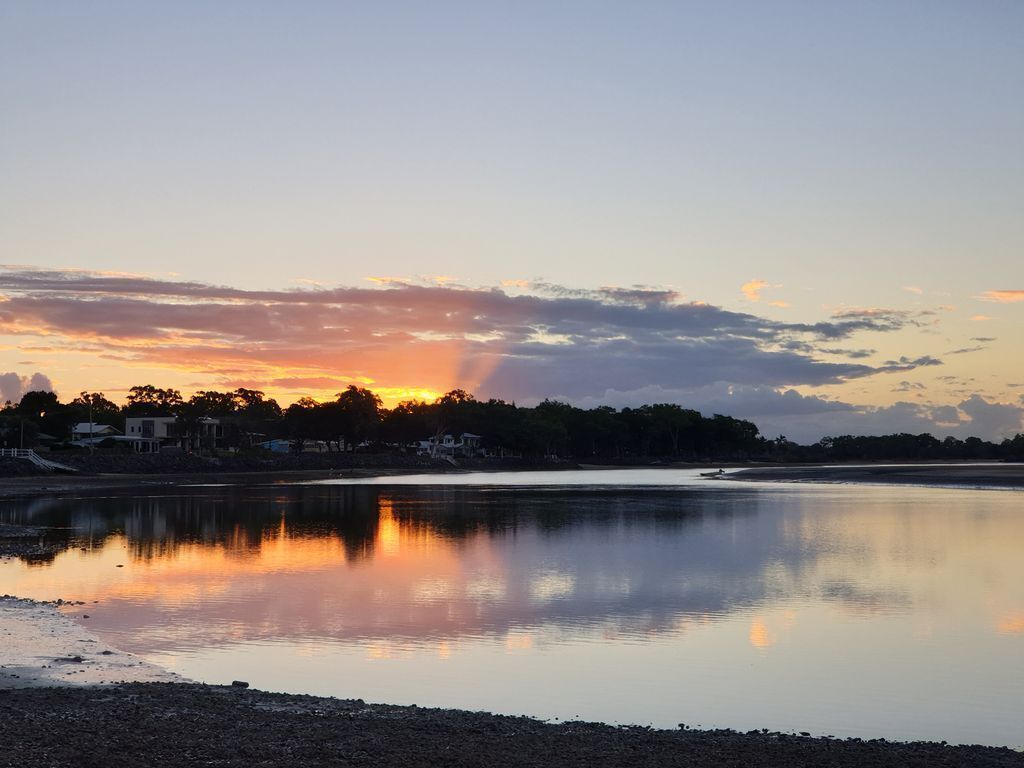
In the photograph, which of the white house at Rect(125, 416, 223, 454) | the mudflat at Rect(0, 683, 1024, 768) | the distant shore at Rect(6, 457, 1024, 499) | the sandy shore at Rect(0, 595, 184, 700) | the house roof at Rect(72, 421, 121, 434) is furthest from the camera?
the house roof at Rect(72, 421, 121, 434)

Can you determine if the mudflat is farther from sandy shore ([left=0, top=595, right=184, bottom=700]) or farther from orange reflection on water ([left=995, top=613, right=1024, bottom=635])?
orange reflection on water ([left=995, top=613, right=1024, bottom=635])

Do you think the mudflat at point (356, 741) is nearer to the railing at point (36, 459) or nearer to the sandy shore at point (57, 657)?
the sandy shore at point (57, 657)

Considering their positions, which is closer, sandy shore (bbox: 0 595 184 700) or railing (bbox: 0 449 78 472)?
sandy shore (bbox: 0 595 184 700)

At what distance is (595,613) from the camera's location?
25484 millimetres

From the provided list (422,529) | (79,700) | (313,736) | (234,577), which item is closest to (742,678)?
(313,736)

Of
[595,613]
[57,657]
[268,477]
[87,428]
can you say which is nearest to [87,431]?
[87,428]

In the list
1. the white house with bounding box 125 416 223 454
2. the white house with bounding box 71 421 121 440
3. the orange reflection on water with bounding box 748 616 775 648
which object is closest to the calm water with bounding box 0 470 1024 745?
the orange reflection on water with bounding box 748 616 775 648

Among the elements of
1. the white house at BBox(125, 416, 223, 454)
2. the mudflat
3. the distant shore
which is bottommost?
→ the distant shore

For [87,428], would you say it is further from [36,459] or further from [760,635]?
[760,635]

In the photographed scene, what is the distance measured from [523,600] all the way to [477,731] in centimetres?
1474

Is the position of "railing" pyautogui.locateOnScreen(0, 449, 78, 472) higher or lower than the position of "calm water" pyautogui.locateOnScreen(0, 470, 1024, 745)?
higher

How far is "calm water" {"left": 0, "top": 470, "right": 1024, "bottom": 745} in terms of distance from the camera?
1686 centimetres

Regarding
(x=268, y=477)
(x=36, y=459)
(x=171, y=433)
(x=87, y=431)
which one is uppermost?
(x=87, y=431)

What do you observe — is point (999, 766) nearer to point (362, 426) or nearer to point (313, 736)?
point (313, 736)
